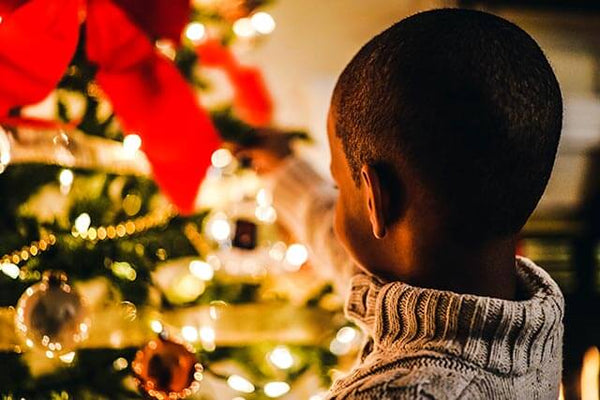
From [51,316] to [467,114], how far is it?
424 mm

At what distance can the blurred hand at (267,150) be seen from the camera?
1152 mm

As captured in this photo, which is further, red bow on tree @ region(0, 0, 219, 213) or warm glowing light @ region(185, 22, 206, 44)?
warm glowing light @ region(185, 22, 206, 44)

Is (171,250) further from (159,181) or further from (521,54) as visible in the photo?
(521,54)

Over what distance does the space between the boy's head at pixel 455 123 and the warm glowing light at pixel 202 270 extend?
0.40 metres

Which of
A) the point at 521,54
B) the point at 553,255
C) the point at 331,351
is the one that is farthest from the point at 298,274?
the point at 553,255

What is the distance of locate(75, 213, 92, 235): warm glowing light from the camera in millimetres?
902

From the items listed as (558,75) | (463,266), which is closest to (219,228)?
(463,266)

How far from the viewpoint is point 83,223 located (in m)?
0.90

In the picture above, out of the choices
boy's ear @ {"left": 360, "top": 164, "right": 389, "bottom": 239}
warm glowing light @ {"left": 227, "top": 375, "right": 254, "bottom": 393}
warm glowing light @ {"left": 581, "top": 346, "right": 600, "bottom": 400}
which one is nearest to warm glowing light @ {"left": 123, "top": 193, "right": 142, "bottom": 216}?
warm glowing light @ {"left": 227, "top": 375, "right": 254, "bottom": 393}

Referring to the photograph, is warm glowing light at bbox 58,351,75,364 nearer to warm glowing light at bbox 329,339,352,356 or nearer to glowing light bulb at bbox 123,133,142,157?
glowing light bulb at bbox 123,133,142,157

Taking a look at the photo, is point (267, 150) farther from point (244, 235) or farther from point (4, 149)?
point (4, 149)

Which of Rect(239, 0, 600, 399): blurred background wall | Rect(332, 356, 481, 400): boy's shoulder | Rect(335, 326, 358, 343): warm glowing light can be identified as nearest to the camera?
Rect(332, 356, 481, 400): boy's shoulder

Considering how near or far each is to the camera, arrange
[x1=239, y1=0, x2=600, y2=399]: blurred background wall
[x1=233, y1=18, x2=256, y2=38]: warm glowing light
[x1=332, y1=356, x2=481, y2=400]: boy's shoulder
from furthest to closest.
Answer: [x1=239, y1=0, x2=600, y2=399]: blurred background wall, [x1=233, y1=18, x2=256, y2=38]: warm glowing light, [x1=332, y1=356, x2=481, y2=400]: boy's shoulder

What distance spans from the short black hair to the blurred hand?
461 mm
